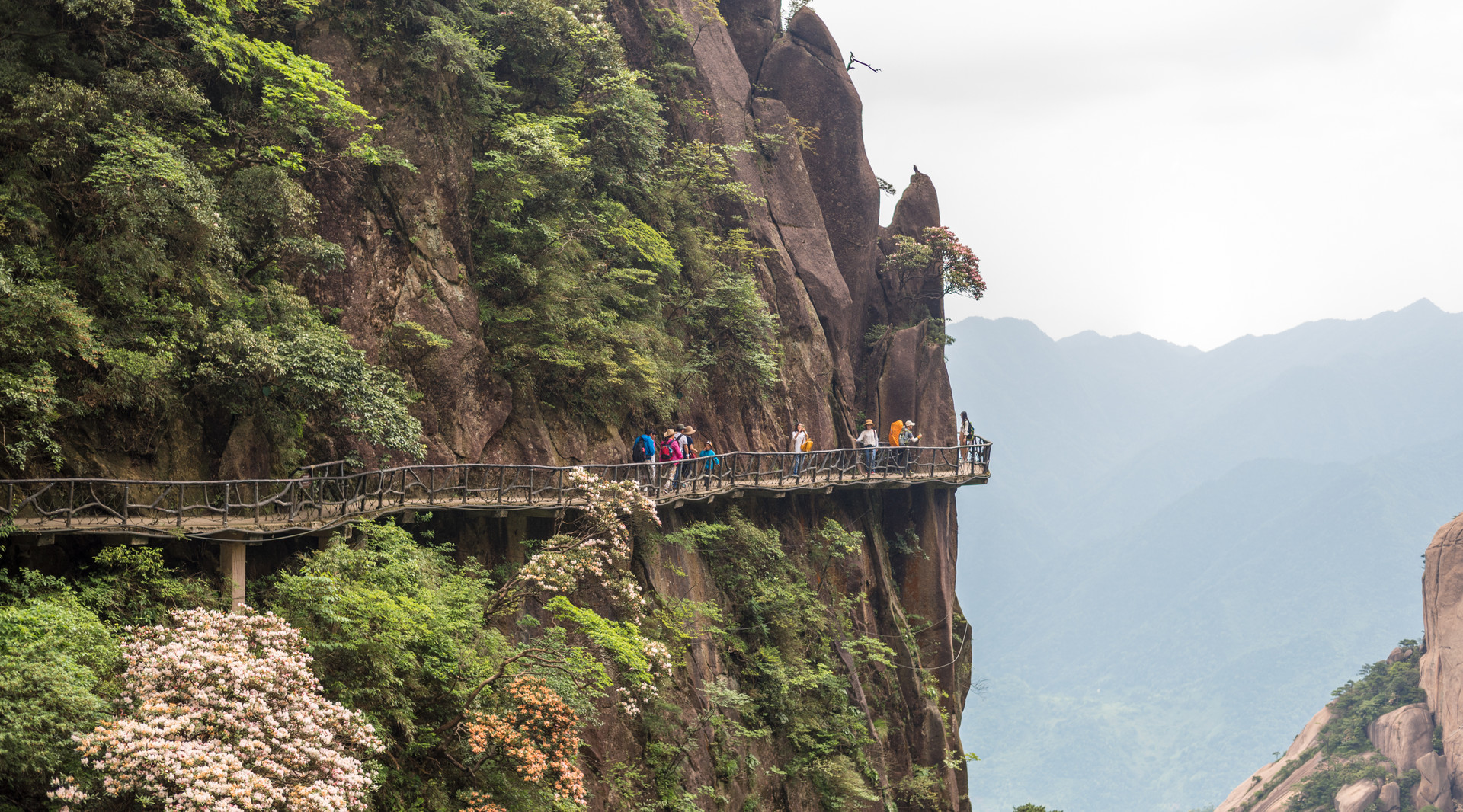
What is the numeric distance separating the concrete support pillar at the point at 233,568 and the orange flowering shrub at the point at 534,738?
9.66ft

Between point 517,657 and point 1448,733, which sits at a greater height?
point 517,657

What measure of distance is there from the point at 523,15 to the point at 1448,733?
4960 cm

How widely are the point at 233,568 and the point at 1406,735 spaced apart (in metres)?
53.5

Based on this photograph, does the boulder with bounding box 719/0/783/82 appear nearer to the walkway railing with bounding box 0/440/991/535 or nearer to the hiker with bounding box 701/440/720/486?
the walkway railing with bounding box 0/440/991/535

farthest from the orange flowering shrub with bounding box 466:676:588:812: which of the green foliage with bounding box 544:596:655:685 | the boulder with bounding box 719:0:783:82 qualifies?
the boulder with bounding box 719:0:783:82

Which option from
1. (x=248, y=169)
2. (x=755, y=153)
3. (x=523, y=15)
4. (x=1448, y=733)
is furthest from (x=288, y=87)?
(x=1448, y=733)

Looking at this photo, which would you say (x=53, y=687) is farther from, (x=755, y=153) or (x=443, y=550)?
(x=755, y=153)

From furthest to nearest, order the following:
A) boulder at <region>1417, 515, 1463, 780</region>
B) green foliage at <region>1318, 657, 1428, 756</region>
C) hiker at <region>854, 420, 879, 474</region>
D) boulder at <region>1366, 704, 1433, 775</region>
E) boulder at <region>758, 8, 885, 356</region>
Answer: green foliage at <region>1318, 657, 1428, 756</region>
boulder at <region>1366, 704, 1433, 775</region>
boulder at <region>1417, 515, 1463, 780</region>
boulder at <region>758, 8, 885, 356</region>
hiker at <region>854, 420, 879, 474</region>

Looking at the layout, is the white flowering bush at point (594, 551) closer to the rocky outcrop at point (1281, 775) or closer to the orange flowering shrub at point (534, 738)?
the orange flowering shrub at point (534, 738)

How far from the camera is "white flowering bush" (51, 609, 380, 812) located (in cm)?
768

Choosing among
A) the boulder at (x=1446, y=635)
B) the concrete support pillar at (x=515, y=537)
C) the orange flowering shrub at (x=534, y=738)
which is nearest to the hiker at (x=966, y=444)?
the concrete support pillar at (x=515, y=537)

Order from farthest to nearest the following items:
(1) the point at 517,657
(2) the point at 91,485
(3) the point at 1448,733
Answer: (3) the point at 1448,733
(1) the point at 517,657
(2) the point at 91,485

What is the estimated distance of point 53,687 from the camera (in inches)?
321

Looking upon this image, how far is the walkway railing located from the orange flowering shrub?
3.09 meters
